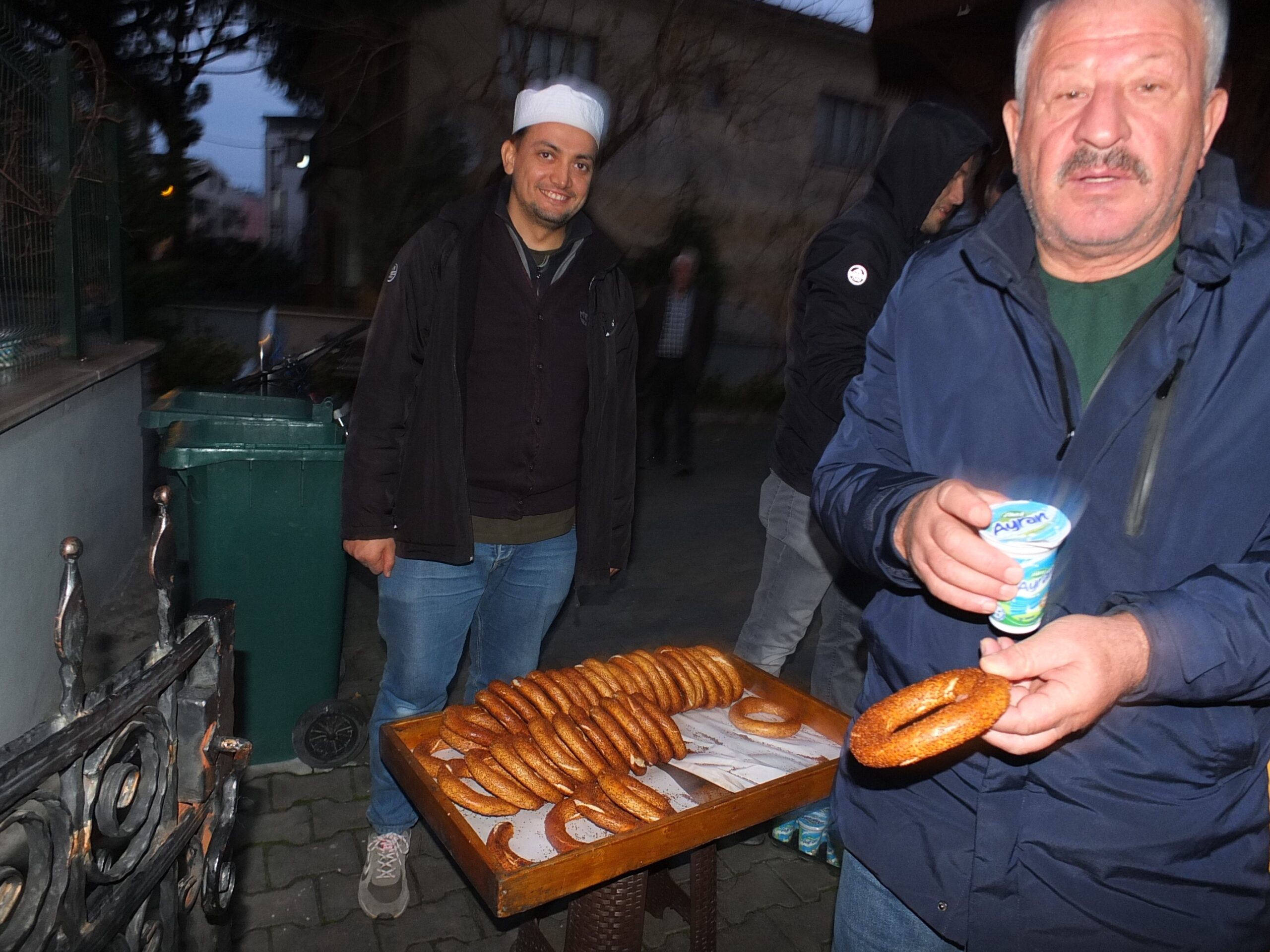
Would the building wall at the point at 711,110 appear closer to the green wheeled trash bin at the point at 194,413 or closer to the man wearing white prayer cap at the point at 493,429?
the green wheeled trash bin at the point at 194,413

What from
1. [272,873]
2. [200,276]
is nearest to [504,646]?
[272,873]

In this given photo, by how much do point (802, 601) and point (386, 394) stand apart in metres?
1.80

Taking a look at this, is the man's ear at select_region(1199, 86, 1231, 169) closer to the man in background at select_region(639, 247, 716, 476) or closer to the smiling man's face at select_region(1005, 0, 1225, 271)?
the smiling man's face at select_region(1005, 0, 1225, 271)

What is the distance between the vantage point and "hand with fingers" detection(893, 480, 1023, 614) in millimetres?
1304

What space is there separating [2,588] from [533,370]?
102 inches

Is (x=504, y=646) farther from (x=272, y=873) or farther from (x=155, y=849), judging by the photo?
(x=155, y=849)

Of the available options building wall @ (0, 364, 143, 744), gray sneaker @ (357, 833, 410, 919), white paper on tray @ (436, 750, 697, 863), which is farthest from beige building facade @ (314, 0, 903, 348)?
white paper on tray @ (436, 750, 697, 863)

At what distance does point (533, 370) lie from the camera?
10.0 feet

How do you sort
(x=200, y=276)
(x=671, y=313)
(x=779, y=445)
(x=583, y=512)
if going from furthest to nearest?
1. (x=200, y=276)
2. (x=671, y=313)
3. (x=779, y=445)
4. (x=583, y=512)

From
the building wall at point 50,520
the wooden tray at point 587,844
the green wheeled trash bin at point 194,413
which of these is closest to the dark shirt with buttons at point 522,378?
the wooden tray at point 587,844

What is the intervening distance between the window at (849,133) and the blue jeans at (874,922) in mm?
18662

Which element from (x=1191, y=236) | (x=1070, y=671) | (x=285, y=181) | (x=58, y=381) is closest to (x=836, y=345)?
(x=1191, y=236)

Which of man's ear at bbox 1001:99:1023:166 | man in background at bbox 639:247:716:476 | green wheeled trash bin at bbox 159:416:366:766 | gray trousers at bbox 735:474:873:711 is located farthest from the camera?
man in background at bbox 639:247:716:476

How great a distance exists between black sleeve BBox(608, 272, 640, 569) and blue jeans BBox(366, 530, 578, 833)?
0.18 metres
